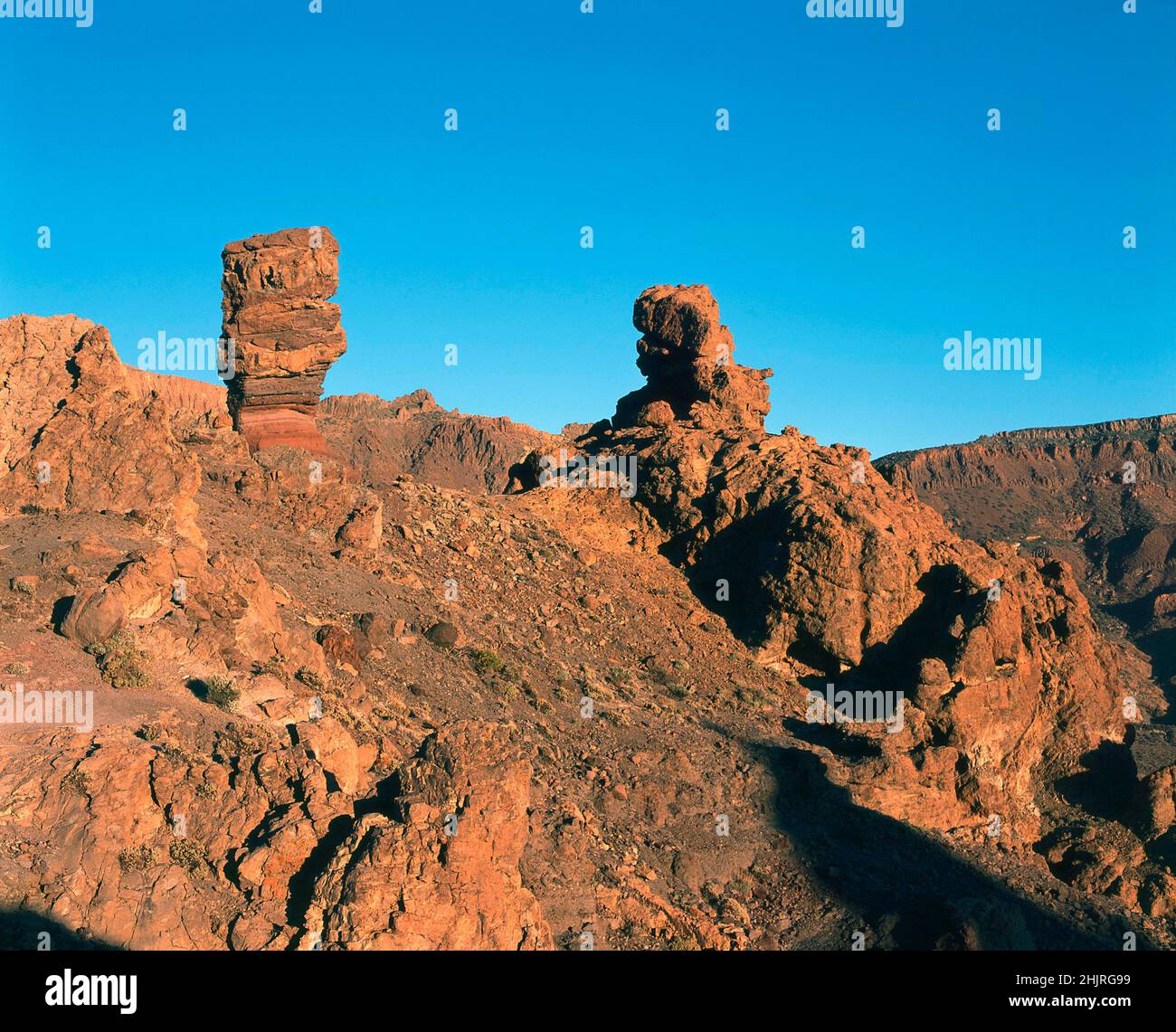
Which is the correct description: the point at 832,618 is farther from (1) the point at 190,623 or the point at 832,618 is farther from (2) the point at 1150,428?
(2) the point at 1150,428

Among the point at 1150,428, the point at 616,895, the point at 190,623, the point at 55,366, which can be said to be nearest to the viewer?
the point at 616,895

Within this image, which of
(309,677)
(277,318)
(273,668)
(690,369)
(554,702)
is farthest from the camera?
(690,369)

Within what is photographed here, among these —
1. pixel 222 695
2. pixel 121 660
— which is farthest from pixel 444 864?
pixel 121 660

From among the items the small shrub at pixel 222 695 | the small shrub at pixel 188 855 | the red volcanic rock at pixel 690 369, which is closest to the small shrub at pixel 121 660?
the small shrub at pixel 222 695

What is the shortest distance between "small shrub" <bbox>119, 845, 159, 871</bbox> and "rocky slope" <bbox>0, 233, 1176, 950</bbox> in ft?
0.23

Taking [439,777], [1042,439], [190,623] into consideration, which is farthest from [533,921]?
[1042,439]

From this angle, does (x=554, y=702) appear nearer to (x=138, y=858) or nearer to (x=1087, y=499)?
(x=138, y=858)

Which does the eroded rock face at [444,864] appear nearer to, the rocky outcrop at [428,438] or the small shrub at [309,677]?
the small shrub at [309,677]

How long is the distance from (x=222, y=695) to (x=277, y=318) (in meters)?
17.7

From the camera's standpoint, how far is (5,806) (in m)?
15.9

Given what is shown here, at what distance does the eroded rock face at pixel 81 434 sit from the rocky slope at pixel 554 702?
0.24ft

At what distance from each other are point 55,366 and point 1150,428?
108 m

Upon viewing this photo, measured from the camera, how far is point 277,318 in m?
35.5
